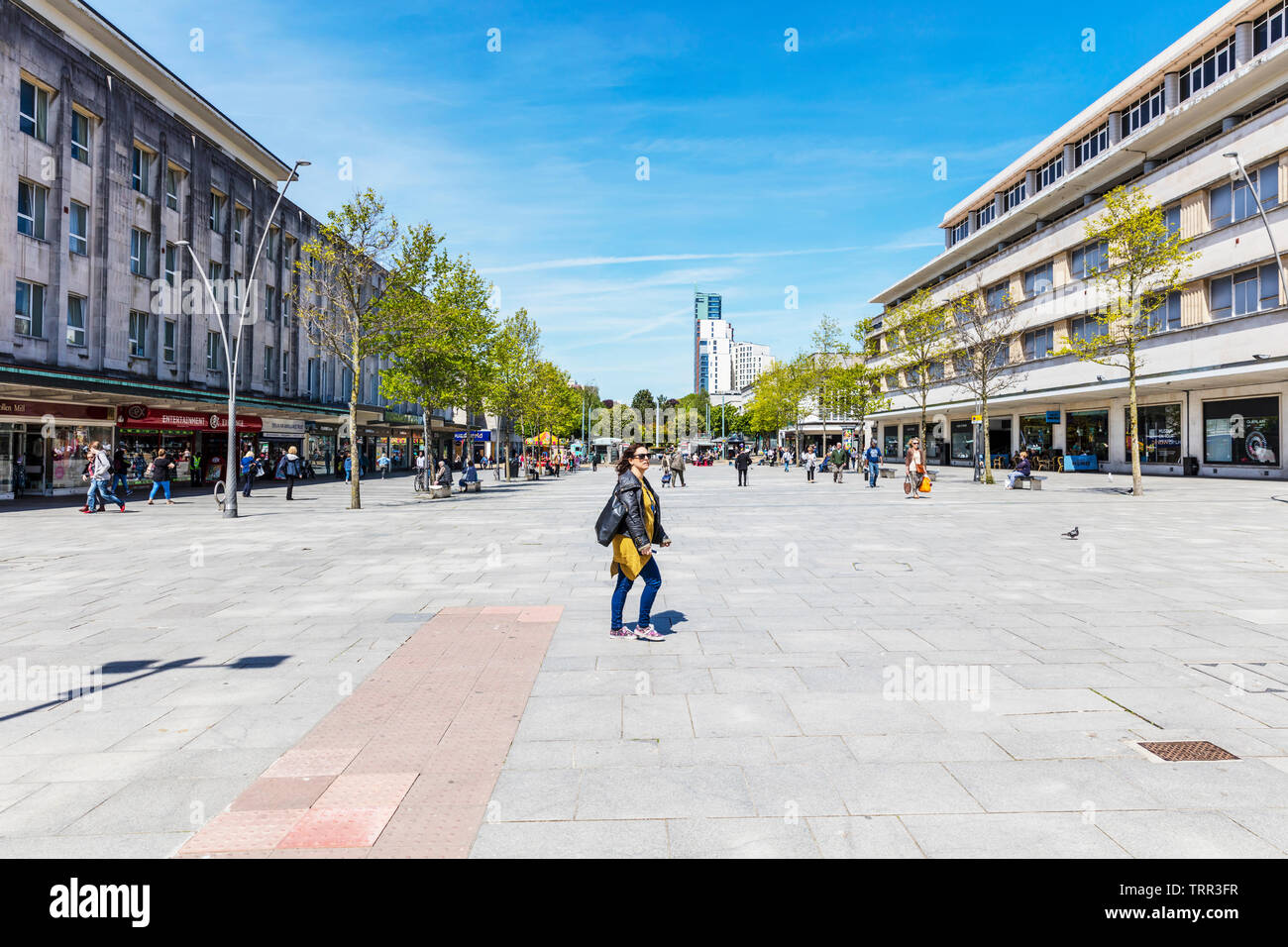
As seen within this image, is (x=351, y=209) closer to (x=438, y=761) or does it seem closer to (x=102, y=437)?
(x=102, y=437)

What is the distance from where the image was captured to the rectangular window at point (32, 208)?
24062 mm

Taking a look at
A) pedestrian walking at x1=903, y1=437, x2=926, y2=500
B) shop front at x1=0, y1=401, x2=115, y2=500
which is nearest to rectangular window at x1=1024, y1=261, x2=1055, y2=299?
pedestrian walking at x1=903, y1=437, x2=926, y2=500

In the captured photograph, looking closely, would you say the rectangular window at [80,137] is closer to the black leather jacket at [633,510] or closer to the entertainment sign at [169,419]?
the entertainment sign at [169,419]

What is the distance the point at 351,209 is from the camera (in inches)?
917

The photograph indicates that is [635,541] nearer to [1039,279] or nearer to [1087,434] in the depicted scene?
[1087,434]

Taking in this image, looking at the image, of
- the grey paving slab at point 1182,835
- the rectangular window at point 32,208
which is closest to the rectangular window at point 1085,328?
the grey paving slab at point 1182,835

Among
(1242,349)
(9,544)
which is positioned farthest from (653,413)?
(9,544)

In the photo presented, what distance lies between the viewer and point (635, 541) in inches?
276

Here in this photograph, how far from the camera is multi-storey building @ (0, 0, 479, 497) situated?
937 inches

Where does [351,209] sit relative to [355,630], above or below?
above

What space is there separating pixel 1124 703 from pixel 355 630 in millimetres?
6352

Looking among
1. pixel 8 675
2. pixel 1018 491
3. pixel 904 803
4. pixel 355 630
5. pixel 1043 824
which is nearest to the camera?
pixel 1043 824

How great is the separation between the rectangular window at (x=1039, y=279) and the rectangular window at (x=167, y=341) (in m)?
45.1

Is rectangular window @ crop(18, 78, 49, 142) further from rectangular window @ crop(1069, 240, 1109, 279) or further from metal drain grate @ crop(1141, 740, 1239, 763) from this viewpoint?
rectangular window @ crop(1069, 240, 1109, 279)
